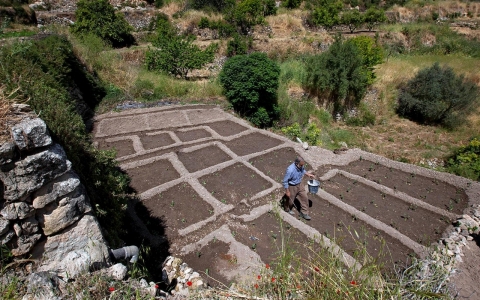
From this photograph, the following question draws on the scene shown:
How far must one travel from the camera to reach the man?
5398 millimetres

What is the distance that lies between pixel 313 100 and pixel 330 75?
1.45m

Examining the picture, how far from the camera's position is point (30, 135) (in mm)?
2545

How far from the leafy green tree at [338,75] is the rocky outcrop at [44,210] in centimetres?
1251

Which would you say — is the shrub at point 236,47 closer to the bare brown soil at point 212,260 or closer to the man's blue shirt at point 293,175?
the man's blue shirt at point 293,175

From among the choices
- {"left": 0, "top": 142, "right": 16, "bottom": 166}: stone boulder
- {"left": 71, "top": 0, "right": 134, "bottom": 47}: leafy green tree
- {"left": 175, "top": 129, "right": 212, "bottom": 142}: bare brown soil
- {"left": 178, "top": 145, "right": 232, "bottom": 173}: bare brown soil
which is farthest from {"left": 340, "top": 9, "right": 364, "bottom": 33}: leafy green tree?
{"left": 0, "top": 142, "right": 16, "bottom": 166}: stone boulder

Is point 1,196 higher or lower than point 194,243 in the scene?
higher

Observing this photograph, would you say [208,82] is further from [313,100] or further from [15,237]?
[15,237]

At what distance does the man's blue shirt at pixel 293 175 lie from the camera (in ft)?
17.7

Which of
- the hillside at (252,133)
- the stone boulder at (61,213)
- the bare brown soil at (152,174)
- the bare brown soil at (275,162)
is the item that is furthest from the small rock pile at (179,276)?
the bare brown soil at (275,162)

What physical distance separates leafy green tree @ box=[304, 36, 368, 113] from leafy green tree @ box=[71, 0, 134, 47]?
1136cm

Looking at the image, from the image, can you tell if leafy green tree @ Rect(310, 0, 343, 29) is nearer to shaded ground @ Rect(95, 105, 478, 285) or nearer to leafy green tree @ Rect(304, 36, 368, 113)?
leafy green tree @ Rect(304, 36, 368, 113)

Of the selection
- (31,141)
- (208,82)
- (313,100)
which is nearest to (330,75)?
(313,100)

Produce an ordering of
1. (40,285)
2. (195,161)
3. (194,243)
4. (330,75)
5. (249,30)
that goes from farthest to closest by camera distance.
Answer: (249,30) < (330,75) < (195,161) < (194,243) < (40,285)

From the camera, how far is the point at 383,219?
6.09 m
